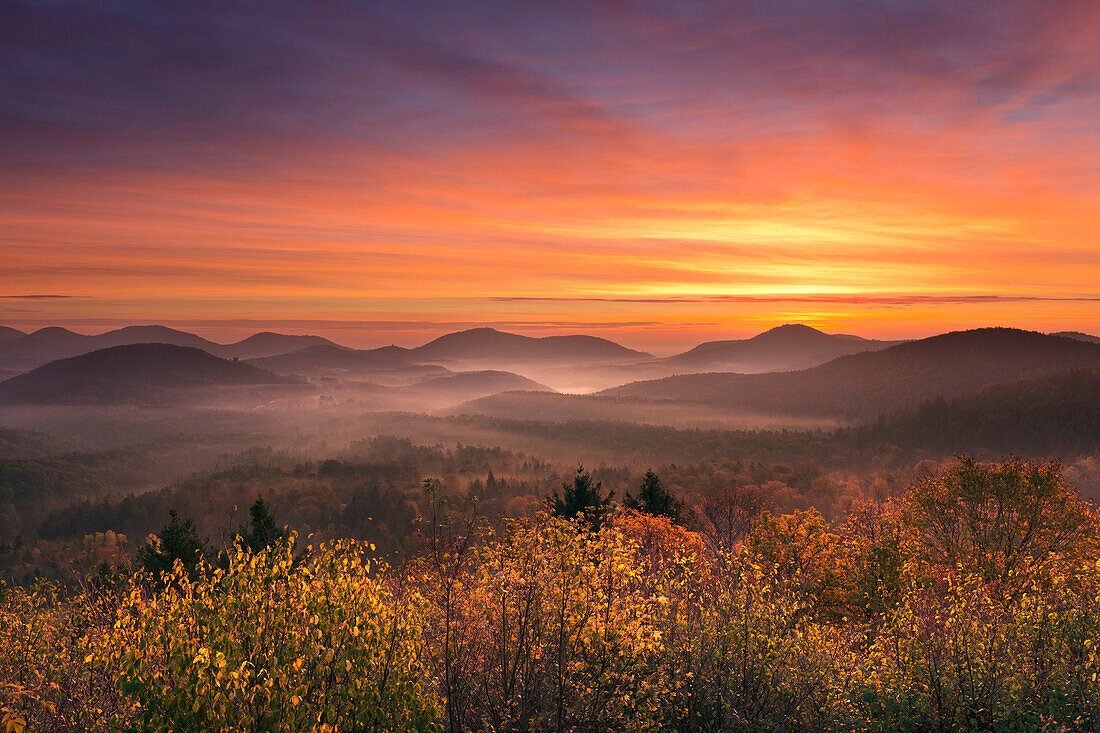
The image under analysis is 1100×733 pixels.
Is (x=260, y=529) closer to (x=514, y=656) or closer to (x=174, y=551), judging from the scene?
(x=174, y=551)

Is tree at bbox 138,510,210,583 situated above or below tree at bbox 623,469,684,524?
below

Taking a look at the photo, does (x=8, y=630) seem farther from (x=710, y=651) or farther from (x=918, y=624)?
(x=918, y=624)

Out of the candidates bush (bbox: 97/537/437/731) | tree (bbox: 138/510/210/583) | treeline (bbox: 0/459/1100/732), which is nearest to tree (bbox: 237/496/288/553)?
tree (bbox: 138/510/210/583)

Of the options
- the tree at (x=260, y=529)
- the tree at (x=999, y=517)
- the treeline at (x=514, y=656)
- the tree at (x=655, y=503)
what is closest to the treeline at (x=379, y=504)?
the tree at (x=655, y=503)

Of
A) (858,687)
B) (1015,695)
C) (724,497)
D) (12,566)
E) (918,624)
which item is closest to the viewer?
(1015,695)

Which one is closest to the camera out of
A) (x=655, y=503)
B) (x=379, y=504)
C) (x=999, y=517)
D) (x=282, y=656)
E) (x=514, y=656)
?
(x=282, y=656)

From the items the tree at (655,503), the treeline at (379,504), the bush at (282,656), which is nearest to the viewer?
the bush at (282,656)

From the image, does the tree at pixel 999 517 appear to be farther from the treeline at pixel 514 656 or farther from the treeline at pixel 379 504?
the treeline at pixel 379 504

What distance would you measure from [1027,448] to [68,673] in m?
219

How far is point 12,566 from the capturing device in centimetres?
13012

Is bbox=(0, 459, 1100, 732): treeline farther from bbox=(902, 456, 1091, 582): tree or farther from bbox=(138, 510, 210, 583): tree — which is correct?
bbox=(138, 510, 210, 583): tree

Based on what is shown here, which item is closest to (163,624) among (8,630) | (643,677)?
(643,677)

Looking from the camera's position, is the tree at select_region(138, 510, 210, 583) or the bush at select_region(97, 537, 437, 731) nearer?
the bush at select_region(97, 537, 437, 731)

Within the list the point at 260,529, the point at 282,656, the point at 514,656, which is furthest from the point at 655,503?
the point at 282,656
